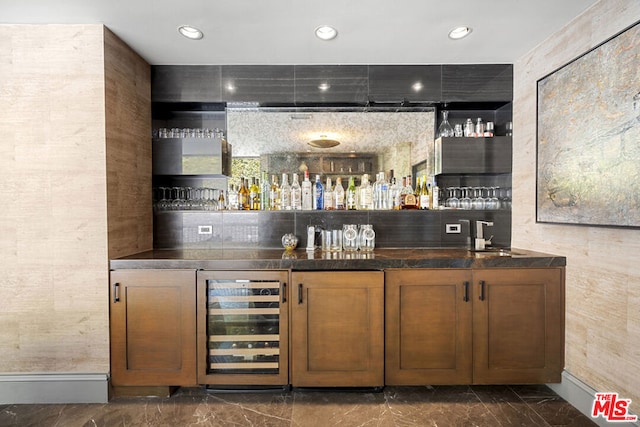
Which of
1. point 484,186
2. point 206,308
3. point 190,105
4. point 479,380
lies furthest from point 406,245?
point 190,105

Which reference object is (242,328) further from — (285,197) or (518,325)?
(518,325)

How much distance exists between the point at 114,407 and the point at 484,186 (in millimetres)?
3076

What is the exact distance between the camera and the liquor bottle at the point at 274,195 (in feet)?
8.21

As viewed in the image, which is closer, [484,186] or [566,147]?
[566,147]

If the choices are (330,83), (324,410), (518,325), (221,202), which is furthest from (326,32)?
(324,410)

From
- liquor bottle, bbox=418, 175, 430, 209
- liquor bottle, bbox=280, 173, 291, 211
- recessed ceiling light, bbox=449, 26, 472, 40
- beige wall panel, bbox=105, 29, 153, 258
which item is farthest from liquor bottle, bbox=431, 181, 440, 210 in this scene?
beige wall panel, bbox=105, 29, 153, 258

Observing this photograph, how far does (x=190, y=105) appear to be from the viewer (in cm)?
245

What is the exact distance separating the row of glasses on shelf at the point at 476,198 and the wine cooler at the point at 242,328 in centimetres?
157

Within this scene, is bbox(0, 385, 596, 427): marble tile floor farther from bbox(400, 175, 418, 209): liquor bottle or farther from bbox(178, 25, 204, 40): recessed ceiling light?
bbox(178, 25, 204, 40): recessed ceiling light

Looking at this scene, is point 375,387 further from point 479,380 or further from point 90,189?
point 90,189

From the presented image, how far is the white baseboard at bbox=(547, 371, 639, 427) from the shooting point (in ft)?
5.69

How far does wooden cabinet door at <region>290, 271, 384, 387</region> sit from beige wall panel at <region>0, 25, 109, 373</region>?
122 centimetres

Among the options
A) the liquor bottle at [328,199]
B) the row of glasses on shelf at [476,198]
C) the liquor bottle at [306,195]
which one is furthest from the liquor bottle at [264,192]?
the row of glasses on shelf at [476,198]

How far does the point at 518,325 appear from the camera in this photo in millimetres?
1902
